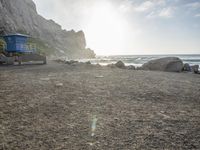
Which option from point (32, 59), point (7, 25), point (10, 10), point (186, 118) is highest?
point (10, 10)

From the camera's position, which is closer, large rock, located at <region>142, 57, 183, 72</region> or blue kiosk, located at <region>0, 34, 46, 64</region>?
large rock, located at <region>142, 57, 183, 72</region>

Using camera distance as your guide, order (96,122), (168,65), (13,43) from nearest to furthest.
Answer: (96,122) < (168,65) < (13,43)

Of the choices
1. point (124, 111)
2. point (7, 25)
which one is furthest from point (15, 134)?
point (7, 25)

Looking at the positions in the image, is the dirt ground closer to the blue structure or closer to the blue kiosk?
the blue kiosk

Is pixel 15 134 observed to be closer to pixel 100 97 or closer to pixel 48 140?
pixel 48 140

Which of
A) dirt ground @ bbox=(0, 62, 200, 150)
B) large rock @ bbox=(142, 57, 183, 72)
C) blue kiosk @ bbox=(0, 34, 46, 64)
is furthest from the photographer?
blue kiosk @ bbox=(0, 34, 46, 64)

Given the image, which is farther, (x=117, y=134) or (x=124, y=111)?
(x=124, y=111)

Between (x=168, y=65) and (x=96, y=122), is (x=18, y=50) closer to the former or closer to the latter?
(x=168, y=65)

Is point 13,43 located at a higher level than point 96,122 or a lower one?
higher

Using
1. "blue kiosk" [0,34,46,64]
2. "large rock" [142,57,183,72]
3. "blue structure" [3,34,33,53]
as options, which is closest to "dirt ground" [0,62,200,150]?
"large rock" [142,57,183,72]

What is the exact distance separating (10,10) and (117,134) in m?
91.4

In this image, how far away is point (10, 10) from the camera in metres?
80.4

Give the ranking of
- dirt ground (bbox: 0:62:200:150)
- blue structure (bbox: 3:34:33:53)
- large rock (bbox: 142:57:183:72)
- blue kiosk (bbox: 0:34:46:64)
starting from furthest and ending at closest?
blue structure (bbox: 3:34:33:53)
blue kiosk (bbox: 0:34:46:64)
large rock (bbox: 142:57:183:72)
dirt ground (bbox: 0:62:200:150)


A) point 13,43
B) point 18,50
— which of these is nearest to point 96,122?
point 18,50
